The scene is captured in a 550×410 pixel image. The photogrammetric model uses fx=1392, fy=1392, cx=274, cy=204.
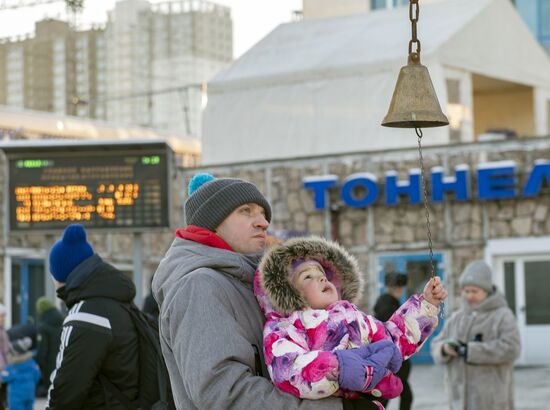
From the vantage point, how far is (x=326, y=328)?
4.01 metres

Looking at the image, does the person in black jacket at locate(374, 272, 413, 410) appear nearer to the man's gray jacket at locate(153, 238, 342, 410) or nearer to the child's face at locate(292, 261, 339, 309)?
the man's gray jacket at locate(153, 238, 342, 410)

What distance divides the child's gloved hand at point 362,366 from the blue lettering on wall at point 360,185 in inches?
854

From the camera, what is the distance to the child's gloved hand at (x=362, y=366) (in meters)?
3.91

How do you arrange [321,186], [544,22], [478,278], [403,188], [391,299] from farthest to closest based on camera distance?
[544,22] < [321,186] < [403,188] < [391,299] < [478,278]

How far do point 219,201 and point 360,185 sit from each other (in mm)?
21458

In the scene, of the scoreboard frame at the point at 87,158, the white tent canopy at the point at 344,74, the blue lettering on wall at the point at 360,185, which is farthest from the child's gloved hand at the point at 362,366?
the white tent canopy at the point at 344,74

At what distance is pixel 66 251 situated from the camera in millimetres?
6512

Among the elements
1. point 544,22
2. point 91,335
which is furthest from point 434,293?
point 544,22

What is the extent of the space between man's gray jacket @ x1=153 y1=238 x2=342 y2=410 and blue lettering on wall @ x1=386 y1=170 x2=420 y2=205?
2092cm

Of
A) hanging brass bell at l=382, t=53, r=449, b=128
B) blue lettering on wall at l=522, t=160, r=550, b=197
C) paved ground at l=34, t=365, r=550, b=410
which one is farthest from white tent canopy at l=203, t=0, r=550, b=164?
hanging brass bell at l=382, t=53, r=449, b=128

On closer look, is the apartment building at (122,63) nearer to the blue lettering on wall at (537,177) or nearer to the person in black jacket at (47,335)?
the blue lettering on wall at (537,177)

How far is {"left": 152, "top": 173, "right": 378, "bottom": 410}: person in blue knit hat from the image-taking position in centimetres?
398

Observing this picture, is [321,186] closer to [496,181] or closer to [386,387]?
[496,181]

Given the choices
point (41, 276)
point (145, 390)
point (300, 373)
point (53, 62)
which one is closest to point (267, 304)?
point (300, 373)
